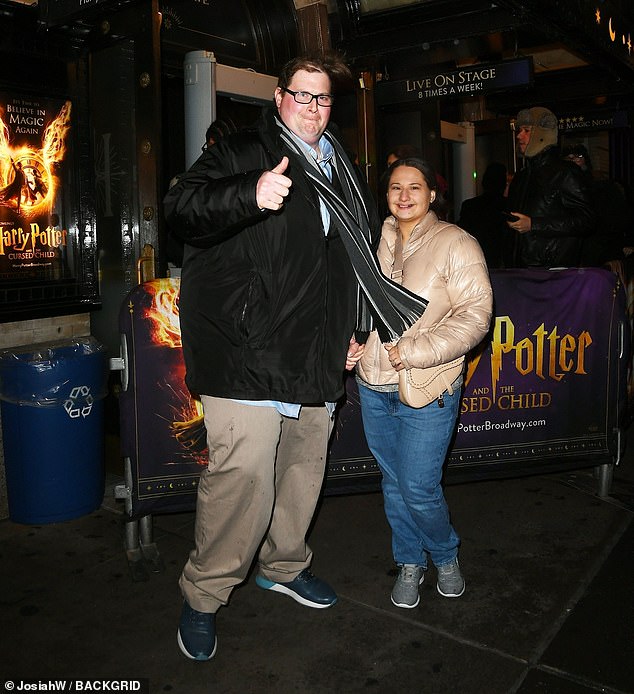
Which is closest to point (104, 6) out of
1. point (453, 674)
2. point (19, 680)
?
point (19, 680)

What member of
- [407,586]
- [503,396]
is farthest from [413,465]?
[503,396]

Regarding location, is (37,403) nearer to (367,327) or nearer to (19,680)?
(19,680)

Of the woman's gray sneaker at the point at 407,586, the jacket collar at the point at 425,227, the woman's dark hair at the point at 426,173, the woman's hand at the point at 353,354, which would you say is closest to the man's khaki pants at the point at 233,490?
the woman's hand at the point at 353,354

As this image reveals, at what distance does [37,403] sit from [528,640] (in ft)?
8.79

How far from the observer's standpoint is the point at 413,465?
117 inches

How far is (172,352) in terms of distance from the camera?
11.5 feet

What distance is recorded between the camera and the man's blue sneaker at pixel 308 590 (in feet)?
10.4

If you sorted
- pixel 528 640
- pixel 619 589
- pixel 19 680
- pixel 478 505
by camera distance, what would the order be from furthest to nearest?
pixel 478 505 → pixel 619 589 → pixel 528 640 → pixel 19 680

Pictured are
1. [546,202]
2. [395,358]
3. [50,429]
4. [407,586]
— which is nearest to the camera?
[395,358]

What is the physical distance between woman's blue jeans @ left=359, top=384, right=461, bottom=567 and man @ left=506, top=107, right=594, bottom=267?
8.27ft

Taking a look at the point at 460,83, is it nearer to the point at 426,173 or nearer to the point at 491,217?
the point at 491,217

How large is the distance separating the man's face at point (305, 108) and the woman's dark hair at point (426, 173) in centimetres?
42

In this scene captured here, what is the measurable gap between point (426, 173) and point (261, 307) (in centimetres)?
94

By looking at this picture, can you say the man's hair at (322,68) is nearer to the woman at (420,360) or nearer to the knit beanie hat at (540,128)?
the woman at (420,360)
